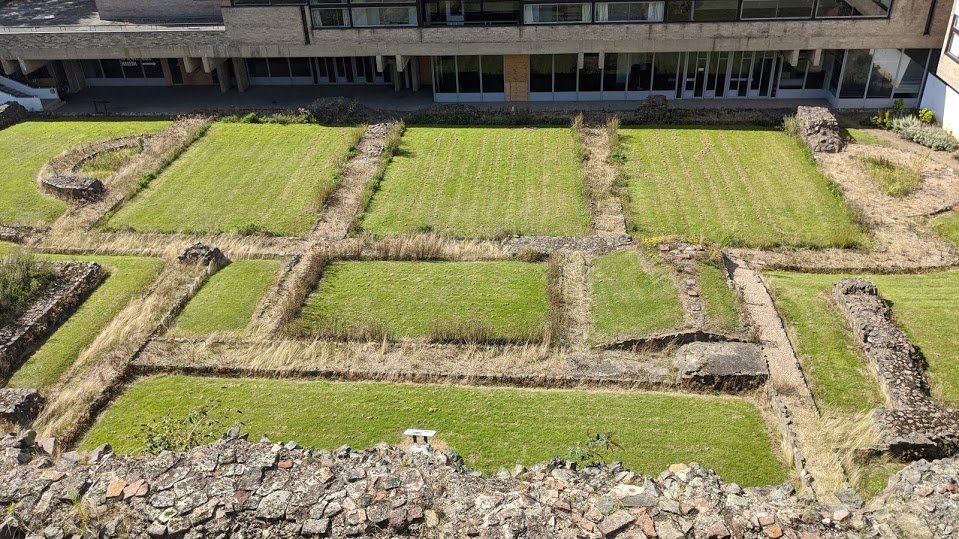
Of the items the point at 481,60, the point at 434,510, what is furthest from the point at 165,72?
the point at 434,510

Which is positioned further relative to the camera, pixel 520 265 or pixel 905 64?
pixel 905 64

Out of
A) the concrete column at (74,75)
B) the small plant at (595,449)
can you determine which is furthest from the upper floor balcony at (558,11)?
the small plant at (595,449)

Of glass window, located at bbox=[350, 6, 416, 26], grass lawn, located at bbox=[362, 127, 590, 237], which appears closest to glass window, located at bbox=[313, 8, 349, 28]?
glass window, located at bbox=[350, 6, 416, 26]

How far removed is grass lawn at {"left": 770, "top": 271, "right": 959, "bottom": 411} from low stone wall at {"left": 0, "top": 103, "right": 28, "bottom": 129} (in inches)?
1336

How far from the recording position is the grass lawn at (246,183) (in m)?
24.3

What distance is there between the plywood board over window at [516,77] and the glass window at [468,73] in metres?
1.47

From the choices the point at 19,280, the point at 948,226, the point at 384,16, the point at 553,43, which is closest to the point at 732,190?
the point at 948,226

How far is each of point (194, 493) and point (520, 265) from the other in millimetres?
11939

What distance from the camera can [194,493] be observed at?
11.6m

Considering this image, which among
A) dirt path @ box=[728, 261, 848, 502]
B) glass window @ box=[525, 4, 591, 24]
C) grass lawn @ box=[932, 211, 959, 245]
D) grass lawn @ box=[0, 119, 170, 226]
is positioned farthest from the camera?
glass window @ box=[525, 4, 591, 24]

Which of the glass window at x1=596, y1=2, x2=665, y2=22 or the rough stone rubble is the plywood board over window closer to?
the glass window at x1=596, y1=2, x2=665, y2=22

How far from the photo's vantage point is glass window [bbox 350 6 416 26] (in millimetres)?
32281

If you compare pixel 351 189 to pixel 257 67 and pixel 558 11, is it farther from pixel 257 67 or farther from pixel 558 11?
pixel 257 67

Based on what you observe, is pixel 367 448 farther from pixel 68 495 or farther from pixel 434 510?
pixel 68 495
